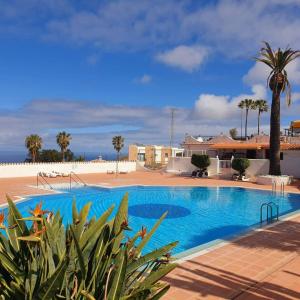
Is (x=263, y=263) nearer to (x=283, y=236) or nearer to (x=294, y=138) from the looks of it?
(x=283, y=236)

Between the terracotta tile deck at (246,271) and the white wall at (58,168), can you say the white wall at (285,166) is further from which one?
the terracotta tile deck at (246,271)

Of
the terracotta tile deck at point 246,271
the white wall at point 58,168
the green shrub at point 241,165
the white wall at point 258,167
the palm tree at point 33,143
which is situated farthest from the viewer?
the palm tree at point 33,143

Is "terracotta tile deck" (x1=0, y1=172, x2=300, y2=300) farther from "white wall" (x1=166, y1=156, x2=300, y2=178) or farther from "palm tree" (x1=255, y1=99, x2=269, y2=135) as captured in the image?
"palm tree" (x1=255, y1=99, x2=269, y2=135)

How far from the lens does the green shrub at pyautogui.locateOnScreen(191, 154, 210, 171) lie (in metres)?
32.3

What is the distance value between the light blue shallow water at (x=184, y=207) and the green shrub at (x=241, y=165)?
472cm

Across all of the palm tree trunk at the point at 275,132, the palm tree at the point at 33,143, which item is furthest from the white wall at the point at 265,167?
the palm tree at the point at 33,143

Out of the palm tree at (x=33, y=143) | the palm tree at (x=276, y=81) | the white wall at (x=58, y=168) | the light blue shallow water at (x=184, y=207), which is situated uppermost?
the palm tree at (x=276, y=81)

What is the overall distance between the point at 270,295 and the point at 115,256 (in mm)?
4286

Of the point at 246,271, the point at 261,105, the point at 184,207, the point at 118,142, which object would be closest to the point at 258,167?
the point at 184,207

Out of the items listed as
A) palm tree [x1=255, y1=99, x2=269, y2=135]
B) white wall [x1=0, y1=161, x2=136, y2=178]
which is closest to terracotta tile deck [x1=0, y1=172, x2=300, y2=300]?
white wall [x1=0, y1=161, x2=136, y2=178]

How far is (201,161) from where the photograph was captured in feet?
107

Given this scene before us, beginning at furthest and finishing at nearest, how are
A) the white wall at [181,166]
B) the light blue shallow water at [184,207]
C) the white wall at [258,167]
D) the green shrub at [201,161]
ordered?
the white wall at [181,166] → the green shrub at [201,161] → the white wall at [258,167] → the light blue shallow water at [184,207]

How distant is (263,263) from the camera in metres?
8.21

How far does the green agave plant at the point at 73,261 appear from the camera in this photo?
296 cm
